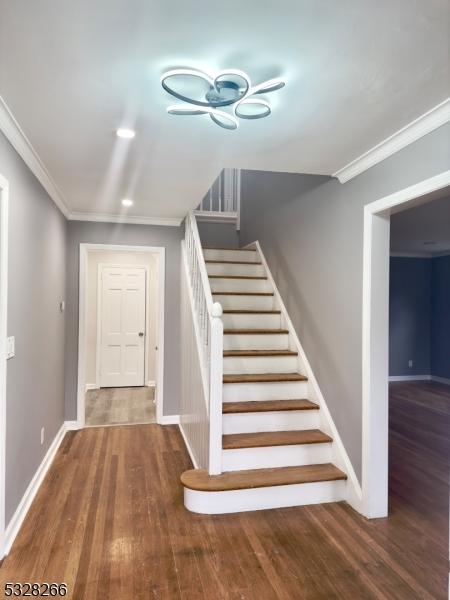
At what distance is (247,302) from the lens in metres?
4.15

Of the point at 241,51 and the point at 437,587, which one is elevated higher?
the point at 241,51

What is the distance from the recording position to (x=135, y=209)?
13.4 ft

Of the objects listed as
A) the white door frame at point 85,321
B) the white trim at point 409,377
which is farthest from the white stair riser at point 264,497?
the white trim at point 409,377

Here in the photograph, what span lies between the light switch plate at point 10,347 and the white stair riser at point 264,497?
1.45 meters

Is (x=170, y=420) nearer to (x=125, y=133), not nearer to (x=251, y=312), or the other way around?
(x=251, y=312)

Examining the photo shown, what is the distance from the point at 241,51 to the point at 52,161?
5.72 ft

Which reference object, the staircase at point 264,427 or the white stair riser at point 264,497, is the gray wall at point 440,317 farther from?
the white stair riser at point 264,497

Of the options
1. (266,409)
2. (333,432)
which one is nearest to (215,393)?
(266,409)

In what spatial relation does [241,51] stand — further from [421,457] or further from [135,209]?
[421,457]

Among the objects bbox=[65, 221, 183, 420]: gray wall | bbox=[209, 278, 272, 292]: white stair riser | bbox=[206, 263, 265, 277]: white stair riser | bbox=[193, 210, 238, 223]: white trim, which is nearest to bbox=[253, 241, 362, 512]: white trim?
bbox=[209, 278, 272, 292]: white stair riser

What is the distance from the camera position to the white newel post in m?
2.68

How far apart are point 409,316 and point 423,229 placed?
2.66 metres

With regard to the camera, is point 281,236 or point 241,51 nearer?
point 241,51

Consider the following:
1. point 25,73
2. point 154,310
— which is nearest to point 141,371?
point 154,310
